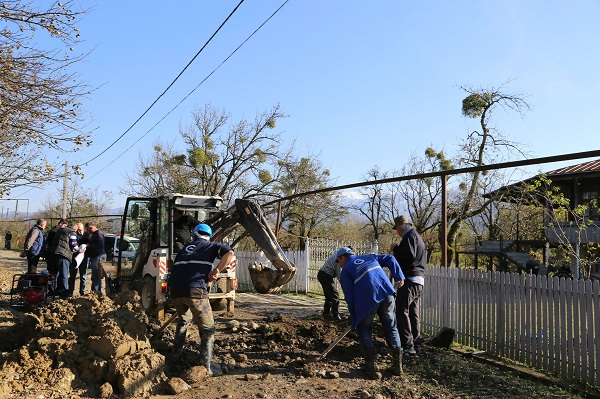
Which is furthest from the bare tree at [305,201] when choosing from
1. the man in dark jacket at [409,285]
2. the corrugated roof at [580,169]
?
the man in dark jacket at [409,285]

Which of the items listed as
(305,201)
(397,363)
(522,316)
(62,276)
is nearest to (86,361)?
(397,363)

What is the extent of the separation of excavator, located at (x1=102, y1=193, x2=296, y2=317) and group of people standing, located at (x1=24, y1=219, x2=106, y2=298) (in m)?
1.23

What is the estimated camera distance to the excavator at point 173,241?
8.64 m

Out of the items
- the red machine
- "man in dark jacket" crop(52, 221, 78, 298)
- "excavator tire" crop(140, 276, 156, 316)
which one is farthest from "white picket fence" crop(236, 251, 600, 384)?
"man in dark jacket" crop(52, 221, 78, 298)

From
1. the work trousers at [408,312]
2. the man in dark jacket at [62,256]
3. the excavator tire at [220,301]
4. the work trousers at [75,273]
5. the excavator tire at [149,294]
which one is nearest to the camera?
the work trousers at [408,312]

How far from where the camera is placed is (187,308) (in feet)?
20.0

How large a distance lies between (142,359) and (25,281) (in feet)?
17.1

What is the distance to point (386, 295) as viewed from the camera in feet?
19.8

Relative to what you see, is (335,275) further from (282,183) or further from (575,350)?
(282,183)

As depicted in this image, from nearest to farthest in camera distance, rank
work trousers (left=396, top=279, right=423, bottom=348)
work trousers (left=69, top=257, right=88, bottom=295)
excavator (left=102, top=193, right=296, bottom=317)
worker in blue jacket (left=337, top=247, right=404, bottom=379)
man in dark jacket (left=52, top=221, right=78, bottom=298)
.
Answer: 1. worker in blue jacket (left=337, top=247, right=404, bottom=379)
2. work trousers (left=396, top=279, right=423, bottom=348)
3. excavator (left=102, top=193, right=296, bottom=317)
4. man in dark jacket (left=52, top=221, right=78, bottom=298)
5. work trousers (left=69, top=257, right=88, bottom=295)

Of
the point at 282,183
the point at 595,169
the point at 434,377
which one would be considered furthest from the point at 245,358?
the point at 595,169

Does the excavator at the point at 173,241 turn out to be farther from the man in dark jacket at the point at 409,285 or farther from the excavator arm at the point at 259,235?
the man in dark jacket at the point at 409,285

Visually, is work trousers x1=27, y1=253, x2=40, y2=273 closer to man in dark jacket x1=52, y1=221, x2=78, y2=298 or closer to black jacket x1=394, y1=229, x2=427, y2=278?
man in dark jacket x1=52, y1=221, x2=78, y2=298

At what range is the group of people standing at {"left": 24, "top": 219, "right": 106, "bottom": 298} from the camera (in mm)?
10570
